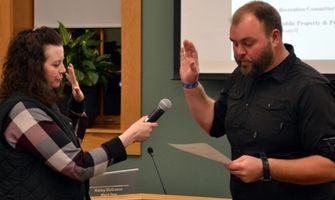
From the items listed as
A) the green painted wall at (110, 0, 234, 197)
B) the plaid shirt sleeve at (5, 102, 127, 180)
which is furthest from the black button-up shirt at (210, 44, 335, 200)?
the green painted wall at (110, 0, 234, 197)

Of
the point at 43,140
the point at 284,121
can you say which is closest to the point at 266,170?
the point at 284,121

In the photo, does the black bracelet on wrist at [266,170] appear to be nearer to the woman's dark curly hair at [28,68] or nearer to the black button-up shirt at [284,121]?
the black button-up shirt at [284,121]

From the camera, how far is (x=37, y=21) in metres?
3.72

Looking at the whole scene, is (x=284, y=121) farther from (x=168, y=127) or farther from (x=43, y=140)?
(x=168, y=127)

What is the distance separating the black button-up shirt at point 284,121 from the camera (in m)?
1.76

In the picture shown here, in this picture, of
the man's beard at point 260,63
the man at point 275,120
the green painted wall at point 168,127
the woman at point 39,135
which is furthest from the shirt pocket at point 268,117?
the green painted wall at point 168,127

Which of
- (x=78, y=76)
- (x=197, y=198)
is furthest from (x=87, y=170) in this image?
(x=78, y=76)

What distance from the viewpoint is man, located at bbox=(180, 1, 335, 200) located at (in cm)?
174

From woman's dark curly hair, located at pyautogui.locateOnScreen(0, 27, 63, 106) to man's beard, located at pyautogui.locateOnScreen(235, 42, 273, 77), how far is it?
0.71m

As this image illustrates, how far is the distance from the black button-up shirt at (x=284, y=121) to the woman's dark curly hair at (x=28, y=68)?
704 millimetres

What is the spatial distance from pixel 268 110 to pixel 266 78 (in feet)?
0.43

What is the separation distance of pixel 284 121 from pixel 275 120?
0.11 ft

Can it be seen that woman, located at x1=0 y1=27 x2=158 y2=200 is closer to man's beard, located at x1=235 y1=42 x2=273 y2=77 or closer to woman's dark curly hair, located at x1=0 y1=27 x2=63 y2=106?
woman's dark curly hair, located at x1=0 y1=27 x2=63 y2=106

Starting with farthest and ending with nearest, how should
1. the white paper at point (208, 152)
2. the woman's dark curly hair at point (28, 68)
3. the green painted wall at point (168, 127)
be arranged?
the green painted wall at point (168, 127), the woman's dark curly hair at point (28, 68), the white paper at point (208, 152)
